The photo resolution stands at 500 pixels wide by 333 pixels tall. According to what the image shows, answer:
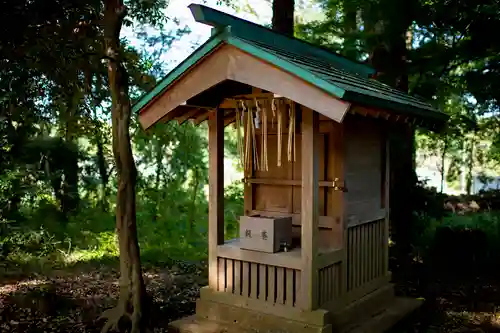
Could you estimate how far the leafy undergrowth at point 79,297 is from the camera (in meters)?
5.37

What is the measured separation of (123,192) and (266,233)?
1572mm

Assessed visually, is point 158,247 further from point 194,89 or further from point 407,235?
point 194,89

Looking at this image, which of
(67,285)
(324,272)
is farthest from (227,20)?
(67,285)

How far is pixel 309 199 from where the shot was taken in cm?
454

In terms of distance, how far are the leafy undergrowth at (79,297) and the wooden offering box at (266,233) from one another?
1.36 meters

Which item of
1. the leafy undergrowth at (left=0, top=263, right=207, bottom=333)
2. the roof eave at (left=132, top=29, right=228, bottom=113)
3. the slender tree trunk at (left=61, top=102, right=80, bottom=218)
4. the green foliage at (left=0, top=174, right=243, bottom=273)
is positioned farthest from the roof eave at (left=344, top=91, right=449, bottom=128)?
the slender tree trunk at (left=61, top=102, right=80, bottom=218)

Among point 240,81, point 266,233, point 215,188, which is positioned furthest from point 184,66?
point 266,233

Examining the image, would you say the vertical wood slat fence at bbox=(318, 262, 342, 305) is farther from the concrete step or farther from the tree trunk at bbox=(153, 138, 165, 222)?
the tree trunk at bbox=(153, 138, 165, 222)

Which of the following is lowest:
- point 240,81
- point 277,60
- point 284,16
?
point 240,81

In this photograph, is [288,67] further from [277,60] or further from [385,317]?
[385,317]

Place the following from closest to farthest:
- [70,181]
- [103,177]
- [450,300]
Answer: [450,300]
[70,181]
[103,177]

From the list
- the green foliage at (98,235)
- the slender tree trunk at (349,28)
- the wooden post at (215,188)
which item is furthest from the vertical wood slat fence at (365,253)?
the green foliage at (98,235)

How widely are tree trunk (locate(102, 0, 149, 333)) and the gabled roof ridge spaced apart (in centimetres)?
108

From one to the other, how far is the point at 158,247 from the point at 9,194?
3.05m
